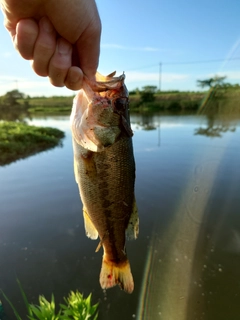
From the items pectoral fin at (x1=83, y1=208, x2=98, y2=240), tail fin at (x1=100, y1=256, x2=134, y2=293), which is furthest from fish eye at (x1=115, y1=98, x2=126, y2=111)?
tail fin at (x1=100, y1=256, x2=134, y2=293)

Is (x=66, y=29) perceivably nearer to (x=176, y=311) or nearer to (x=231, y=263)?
(x=176, y=311)

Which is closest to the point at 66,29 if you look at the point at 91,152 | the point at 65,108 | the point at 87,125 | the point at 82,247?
the point at 87,125

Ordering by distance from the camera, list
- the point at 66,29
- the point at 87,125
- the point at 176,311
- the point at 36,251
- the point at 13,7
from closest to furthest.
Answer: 1. the point at 13,7
2. the point at 66,29
3. the point at 87,125
4. the point at 176,311
5. the point at 36,251

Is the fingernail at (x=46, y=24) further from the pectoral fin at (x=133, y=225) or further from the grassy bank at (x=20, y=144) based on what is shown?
the grassy bank at (x=20, y=144)

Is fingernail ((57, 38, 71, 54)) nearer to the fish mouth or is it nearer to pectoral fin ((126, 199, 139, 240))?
the fish mouth

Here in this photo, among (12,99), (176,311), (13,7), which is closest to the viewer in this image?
(13,7)

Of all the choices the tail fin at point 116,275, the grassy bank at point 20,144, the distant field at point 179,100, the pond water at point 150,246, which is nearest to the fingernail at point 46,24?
the tail fin at point 116,275
